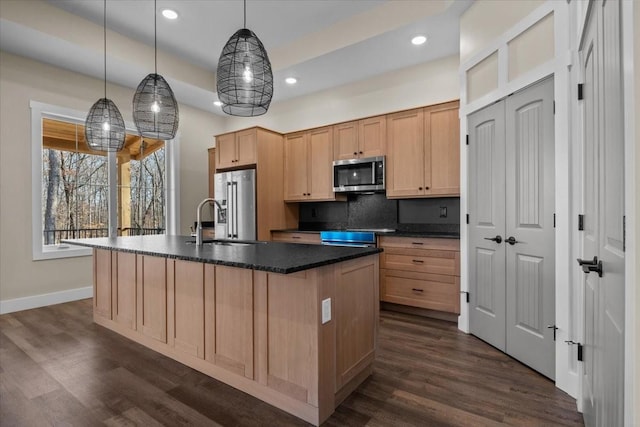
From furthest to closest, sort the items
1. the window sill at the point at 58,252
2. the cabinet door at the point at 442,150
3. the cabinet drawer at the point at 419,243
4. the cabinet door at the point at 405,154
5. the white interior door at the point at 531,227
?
the window sill at the point at 58,252
the cabinet door at the point at 405,154
the cabinet door at the point at 442,150
the cabinet drawer at the point at 419,243
the white interior door at the point at 531,227

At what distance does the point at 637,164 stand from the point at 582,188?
1.32 m

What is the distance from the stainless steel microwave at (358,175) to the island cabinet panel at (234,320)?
254 centimetres

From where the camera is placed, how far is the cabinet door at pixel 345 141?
437cm

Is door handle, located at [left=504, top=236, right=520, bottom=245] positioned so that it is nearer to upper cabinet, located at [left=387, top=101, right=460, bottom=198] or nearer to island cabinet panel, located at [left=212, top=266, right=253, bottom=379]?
upper cabinet, located at [left=387, top=101, right=460, bottom=198]

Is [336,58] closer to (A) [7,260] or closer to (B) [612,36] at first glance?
(B) [612,36]

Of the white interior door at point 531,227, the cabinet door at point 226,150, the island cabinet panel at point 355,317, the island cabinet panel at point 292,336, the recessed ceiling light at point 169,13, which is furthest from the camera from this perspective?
the cabinet door at point 226,150

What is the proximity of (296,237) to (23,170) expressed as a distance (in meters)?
3.43

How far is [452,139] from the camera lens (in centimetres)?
363

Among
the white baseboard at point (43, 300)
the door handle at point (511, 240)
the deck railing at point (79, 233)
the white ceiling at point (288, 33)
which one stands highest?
the white ceiling at point (288, 33)

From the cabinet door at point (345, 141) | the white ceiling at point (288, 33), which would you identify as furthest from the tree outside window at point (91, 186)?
the cabinet door at point (345, 141)

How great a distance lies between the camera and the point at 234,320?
210cm

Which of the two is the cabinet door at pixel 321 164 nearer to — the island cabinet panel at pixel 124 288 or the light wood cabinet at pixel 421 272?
the light wood cabinet at pixel 421 272

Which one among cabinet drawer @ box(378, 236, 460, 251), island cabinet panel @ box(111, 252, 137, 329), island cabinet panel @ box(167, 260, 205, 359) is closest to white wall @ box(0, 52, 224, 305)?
island cabinet panel @ box(111, 252, 137, 329)

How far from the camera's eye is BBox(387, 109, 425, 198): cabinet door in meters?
3.85
